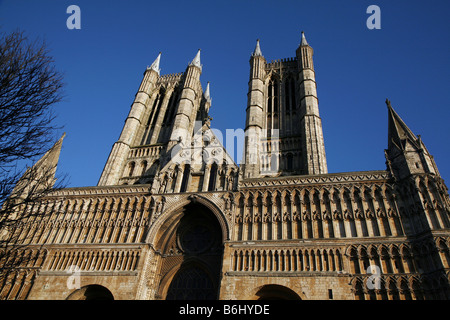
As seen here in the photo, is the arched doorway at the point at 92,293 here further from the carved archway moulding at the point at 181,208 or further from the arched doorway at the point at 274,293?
the arched doorway at the point at 274,293

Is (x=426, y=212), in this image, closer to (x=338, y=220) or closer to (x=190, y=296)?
(x=338, y=220)

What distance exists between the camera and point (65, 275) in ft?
54.5

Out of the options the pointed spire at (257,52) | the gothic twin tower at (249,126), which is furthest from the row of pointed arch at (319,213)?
the pointed spire at (257,52)

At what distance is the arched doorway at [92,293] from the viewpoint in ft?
52.4

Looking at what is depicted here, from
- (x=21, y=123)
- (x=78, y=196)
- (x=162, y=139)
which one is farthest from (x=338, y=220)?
(x=162, y=139)

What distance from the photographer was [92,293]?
54.2 ft

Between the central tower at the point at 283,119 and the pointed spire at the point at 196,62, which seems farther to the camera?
the pointed spire at the point at 196,62

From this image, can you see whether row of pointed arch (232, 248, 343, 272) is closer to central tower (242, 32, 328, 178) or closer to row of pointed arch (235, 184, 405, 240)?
row of pointed arch (235, 184, 405, 240)

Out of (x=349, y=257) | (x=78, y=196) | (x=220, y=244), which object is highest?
(x=78, y=196)

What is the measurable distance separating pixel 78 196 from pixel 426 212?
64.6ft

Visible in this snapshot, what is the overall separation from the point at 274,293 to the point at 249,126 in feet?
52.9

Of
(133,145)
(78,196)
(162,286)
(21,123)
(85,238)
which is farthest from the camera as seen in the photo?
(133,145)

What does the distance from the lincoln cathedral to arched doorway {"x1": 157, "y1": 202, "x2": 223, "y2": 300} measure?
0.20 ft

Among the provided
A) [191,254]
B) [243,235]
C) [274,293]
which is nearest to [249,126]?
[243,235]
